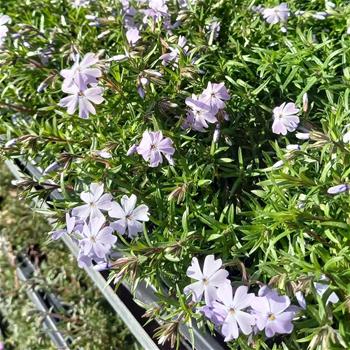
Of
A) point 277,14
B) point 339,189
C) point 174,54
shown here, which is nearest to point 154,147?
point 174,54

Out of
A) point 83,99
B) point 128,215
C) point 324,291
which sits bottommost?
point 324,291

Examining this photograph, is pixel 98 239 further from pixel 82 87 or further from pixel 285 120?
pixel 285 120

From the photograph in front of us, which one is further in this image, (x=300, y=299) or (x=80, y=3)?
(x=80, y=3)

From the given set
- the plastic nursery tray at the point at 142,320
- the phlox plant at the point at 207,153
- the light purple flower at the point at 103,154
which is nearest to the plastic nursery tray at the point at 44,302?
the plastic nursery tray at the point at 142,320

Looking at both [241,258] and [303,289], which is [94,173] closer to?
[241,258]

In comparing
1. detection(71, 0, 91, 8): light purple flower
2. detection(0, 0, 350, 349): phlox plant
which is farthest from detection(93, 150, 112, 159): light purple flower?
detection(71, 0, 91, 8): light purple flower

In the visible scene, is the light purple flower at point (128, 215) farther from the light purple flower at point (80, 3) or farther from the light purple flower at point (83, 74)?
the light purple flower at point (80, 3)

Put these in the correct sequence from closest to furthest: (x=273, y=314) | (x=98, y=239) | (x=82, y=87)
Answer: (x=273, y=314)
(x=98, y=239)
(x=82, y=87)
